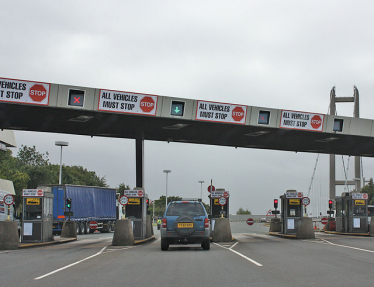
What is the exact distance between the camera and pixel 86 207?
4025 centimetres

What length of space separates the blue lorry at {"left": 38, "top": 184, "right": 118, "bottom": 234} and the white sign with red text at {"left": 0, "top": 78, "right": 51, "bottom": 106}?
1396cm

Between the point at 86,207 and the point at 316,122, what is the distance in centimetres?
2159

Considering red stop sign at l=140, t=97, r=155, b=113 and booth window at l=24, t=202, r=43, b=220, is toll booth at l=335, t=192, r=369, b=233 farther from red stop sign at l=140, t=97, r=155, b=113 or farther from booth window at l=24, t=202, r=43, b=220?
booth window at l=24, t=202, r=43, b=220

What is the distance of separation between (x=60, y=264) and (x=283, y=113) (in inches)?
620

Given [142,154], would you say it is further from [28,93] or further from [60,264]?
[60,264]

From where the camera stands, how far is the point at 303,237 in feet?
84.2

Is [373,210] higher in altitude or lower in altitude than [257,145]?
lower

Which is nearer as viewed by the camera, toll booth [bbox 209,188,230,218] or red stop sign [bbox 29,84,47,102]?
red stop sign [bbox 29,84,47,102]

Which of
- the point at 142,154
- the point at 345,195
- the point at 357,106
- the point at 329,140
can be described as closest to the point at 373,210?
the point at 357,106

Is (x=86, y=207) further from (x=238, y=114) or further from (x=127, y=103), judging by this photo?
(x=238, y=114)

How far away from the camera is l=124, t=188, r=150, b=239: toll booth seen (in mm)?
25125

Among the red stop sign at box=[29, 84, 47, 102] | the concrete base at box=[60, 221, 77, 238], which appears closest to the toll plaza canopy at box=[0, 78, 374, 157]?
the red stop sign at box=[29, 84, 47, 102]

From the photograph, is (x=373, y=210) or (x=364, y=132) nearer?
(x=364, y=132)

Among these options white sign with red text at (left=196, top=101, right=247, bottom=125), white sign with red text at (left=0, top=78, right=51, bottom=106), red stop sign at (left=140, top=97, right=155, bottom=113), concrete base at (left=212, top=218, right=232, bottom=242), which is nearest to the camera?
white sign with red text at (left=0, top=78, right=51, bottom=106)
